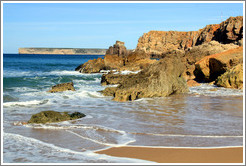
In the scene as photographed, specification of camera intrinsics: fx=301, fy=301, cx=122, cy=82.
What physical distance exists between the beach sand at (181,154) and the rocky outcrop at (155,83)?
6052 mm

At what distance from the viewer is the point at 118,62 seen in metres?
37.0

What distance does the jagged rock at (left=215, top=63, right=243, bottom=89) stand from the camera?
535 inches

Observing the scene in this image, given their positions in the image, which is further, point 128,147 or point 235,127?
point 235,127

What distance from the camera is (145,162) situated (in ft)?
14.9

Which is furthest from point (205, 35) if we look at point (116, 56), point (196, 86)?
point (196, 86)

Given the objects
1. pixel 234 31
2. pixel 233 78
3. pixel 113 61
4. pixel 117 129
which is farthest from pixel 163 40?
pixel 117 129

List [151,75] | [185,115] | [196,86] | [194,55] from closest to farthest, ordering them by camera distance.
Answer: [185,115] < [151,75] < [196,86] < [194,55]

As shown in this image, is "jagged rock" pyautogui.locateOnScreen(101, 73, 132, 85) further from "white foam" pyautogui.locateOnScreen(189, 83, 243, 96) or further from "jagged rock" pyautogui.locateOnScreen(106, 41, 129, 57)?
"jagged rock" pyautogui.locateOnScreen(106, 41, 129, 57)

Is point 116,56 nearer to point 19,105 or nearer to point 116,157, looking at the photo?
point 19,105

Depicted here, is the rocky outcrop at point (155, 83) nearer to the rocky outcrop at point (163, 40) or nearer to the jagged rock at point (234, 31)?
the jagged rock at point (234, 31)

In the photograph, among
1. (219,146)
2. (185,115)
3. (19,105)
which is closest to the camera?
(219,146)

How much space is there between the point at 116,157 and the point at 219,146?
187 cm

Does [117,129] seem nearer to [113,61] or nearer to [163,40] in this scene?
[113,61]

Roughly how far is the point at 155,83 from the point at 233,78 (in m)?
4.16
